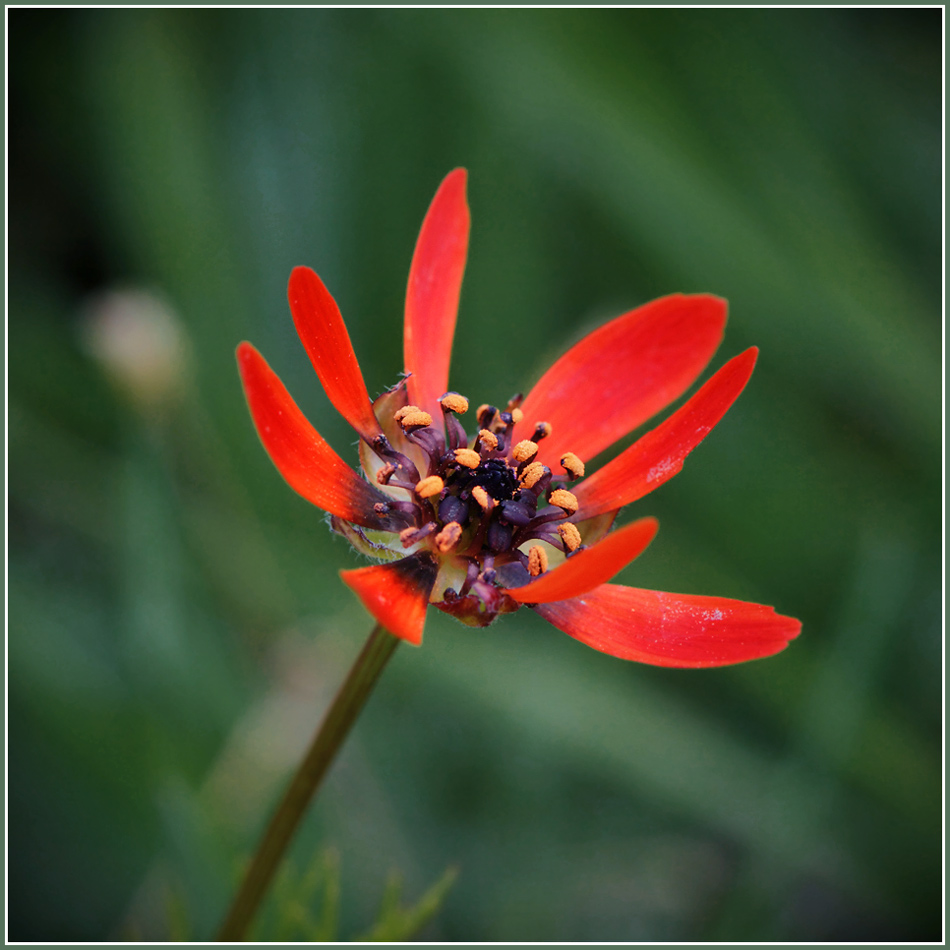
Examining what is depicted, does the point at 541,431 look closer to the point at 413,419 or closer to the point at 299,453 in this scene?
the point at 413,419

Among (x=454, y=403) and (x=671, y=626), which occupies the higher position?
(x=454, y=403)

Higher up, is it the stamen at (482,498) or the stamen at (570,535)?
the stamen at (482,498)

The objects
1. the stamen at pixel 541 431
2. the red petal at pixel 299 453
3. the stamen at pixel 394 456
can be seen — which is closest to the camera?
the red petal at pixel 299 453

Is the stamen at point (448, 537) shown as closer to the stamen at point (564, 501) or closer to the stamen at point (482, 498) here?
the stamen at point (482, 498)

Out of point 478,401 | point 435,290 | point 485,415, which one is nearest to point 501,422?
point 485,415

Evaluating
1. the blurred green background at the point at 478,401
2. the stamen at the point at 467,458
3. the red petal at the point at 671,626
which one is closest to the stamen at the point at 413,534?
the stamen at the point at 467,458

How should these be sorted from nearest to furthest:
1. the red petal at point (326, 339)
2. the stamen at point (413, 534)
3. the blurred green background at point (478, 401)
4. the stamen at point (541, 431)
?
the red petal at point (326, 339)
the stamen at point (413, 534)
the stamen at point (541, 431)
the blurred green background at point (478, 401)

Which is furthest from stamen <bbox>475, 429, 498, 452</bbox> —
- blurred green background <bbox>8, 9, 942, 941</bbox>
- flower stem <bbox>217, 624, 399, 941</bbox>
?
blurred green background <bbox>8, 9, 942, 941</bbox>
